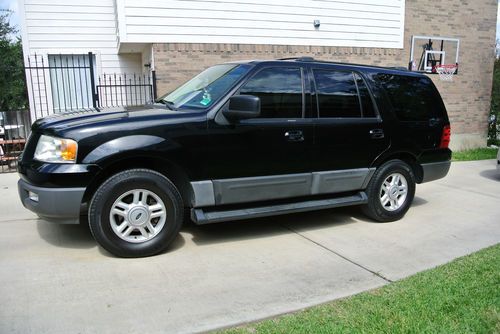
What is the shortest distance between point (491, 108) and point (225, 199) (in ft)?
44.2

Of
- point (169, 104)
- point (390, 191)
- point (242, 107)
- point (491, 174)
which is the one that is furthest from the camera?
point (491, 174)

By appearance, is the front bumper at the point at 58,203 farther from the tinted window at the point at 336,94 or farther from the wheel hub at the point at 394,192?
the wheel hub at the point at 394,192

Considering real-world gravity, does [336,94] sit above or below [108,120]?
above

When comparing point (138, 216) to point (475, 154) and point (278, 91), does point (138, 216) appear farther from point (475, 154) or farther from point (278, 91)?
point (475, 154)

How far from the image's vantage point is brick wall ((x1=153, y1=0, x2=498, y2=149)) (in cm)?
1067

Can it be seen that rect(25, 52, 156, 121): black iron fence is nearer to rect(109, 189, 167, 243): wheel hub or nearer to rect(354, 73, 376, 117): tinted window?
rect(354, 73, 376, 117): tinted window

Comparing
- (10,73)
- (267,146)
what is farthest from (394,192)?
(10,73)

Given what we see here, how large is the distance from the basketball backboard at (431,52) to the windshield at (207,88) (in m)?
8.42

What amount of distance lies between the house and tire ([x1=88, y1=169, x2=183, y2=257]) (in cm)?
558

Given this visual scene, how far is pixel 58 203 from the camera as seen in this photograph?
4164 millimetres

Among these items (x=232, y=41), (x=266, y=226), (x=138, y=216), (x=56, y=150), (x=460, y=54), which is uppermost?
(x=232, y=41)

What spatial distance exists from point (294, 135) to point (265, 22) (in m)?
6.11

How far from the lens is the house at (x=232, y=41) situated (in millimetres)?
9672

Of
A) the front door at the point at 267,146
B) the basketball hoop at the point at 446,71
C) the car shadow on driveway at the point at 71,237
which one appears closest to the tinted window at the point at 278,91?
the front door at the point at 267,146
